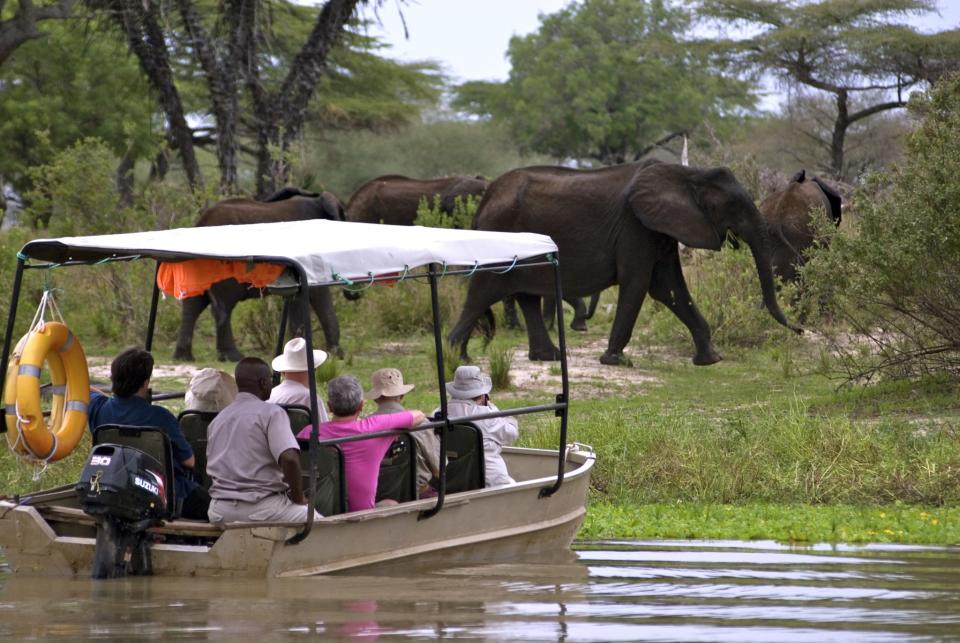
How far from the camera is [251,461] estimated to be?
28.0 ft

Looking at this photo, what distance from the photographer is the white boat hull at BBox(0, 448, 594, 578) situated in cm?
839

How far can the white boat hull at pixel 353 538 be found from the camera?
27.5ft

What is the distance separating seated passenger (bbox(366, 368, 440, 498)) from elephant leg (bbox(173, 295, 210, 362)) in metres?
10.1

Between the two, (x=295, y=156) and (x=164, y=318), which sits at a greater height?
(x=295, y=156)

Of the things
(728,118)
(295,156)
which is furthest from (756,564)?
(728,118)

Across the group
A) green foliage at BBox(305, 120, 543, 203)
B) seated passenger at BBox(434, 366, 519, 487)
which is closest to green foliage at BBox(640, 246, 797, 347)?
seated passenger at BBox(434, 366, 519, 487)

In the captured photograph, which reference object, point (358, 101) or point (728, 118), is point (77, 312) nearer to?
point (358, 101)

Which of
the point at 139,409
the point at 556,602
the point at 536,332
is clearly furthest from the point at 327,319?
the point at 556,602

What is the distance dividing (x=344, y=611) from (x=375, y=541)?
0.91 meters

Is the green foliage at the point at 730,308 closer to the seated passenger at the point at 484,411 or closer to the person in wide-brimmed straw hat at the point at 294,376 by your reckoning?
the seated passenger at the point at 484,411

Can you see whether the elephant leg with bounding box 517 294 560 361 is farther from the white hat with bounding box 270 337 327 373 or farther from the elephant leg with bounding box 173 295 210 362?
the white hat with bounding box 270 337 327 373

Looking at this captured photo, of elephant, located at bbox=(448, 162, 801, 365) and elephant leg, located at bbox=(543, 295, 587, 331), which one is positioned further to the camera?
elephant leg, located at bbox=(543, 295, 587, 331)

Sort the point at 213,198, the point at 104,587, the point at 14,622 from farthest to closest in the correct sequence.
→ the point at 213,198 < the point at 104,587 < the point at 14,622

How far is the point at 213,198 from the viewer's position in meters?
23.6
